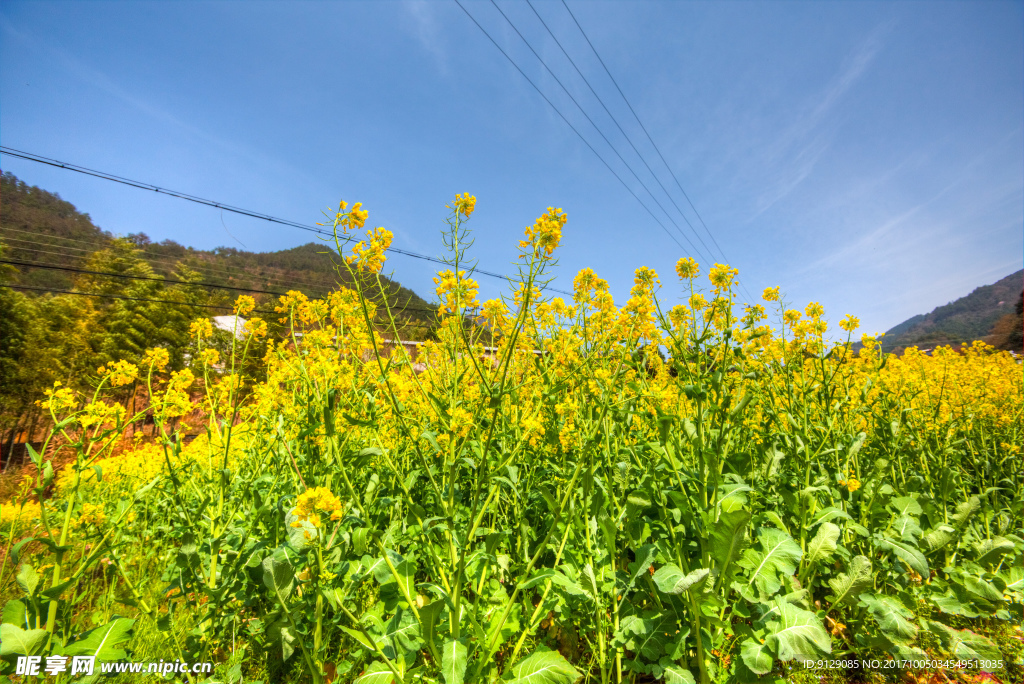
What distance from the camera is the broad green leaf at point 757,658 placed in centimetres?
140

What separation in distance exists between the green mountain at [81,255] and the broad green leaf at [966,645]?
1422 centimetres

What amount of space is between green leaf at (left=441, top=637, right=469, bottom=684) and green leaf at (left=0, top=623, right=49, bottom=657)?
1.54 m

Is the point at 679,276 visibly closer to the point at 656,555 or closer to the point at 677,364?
the point at 677,364

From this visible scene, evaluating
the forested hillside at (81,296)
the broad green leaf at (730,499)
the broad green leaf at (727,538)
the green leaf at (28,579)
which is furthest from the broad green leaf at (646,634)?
the forested hillside at (81,296)

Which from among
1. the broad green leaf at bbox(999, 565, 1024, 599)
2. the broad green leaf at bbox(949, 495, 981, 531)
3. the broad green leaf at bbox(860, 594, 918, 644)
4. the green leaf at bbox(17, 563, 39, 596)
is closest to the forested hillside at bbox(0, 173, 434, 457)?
the green leaf at bbox(17, 563, 39, 596)

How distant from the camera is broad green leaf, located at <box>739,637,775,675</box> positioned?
1402 millimetres

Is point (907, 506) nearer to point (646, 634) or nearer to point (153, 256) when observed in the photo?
Answer: point (646, 634)

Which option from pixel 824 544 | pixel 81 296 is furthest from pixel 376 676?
pixel 81 296

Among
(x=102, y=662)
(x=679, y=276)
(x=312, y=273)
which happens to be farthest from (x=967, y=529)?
(x=312, y=273)

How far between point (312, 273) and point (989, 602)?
Result: 20175mm

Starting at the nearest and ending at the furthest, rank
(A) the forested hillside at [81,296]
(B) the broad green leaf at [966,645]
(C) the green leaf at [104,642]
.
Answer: (C) the green leaf at [104,642] → (B) the broad green leaf at [966,645] → (A) the forested hillside at [81,296]

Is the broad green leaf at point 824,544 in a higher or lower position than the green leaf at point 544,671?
higher

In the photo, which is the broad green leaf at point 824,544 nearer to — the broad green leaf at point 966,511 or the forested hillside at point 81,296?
the broad green leaf at point 966,511

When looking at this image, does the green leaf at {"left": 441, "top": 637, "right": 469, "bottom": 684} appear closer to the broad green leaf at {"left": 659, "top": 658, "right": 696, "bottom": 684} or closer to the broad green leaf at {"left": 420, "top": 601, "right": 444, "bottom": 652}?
the broad green leaf at {"left": 420, "top": 601, "right": 444, "bottom": 652}
